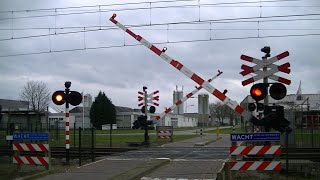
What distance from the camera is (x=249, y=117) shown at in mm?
13680

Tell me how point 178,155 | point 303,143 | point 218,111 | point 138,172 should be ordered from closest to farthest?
point 138,172 → point 178,155 → point 303,143 → point 218,111

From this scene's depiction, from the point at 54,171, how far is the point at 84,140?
286 inches

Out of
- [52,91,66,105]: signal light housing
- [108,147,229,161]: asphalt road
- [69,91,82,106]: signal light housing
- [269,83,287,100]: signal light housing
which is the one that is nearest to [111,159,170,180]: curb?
[69,91,82,106]: signal light housing

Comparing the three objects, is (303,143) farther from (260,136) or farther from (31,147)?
(31,147)

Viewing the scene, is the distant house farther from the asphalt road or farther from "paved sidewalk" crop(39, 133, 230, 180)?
"paved sidewalk" crop(39, 133, 230, 180)

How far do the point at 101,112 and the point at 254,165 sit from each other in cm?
8486

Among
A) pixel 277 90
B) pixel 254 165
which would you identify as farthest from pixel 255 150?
pixel 277 90

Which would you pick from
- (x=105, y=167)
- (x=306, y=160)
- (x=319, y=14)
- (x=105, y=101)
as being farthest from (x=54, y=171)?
(x=105, y=101)

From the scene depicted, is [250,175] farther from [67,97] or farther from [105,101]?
[105,101]

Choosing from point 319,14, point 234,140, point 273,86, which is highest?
point 319,14

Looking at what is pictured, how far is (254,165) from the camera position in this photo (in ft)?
39.1

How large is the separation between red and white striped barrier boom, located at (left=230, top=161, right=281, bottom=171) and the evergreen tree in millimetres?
84162

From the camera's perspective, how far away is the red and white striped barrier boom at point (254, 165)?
38.9 feet

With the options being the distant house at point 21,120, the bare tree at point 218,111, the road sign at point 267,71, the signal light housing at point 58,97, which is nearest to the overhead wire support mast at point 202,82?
the road sign at point 267,71
